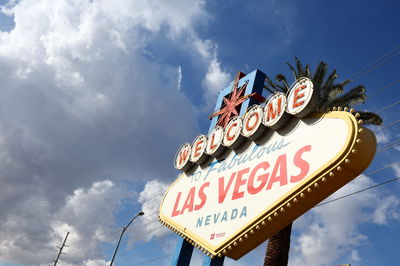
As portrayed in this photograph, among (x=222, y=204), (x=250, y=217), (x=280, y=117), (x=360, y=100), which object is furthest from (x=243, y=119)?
(x=360, y=100)

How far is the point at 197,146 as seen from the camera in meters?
14.3

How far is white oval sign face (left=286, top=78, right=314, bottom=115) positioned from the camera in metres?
9.59

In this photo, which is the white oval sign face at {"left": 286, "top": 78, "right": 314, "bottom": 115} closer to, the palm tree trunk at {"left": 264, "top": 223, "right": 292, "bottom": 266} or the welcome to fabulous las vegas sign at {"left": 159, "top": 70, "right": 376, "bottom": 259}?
the welcome to fabulous las vegas sign at {"left": 159, "top": 70, "right": 376, "bottom": 259}

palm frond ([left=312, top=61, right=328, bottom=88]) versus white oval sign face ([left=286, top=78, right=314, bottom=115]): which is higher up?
palm frond ([left=312, top=61, right=328, bottom=88])

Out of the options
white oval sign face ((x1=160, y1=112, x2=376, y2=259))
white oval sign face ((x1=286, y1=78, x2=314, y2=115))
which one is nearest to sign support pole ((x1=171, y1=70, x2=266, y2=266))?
white oval sign face ((x1=160, y1=112, x2=376, y2=259))

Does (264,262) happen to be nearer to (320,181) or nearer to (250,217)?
(250,217)

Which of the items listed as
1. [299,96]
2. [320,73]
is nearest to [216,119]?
[299,96]

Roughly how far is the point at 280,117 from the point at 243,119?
2148 millimetres

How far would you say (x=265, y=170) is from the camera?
1020 centimetres

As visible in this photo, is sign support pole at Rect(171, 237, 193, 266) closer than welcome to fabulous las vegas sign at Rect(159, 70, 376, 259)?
No

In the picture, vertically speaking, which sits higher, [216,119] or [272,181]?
[216,119]

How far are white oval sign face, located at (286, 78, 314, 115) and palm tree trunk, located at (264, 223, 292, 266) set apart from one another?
8.32 metres

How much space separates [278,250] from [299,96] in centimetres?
884

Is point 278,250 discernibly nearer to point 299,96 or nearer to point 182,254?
point 182,254
